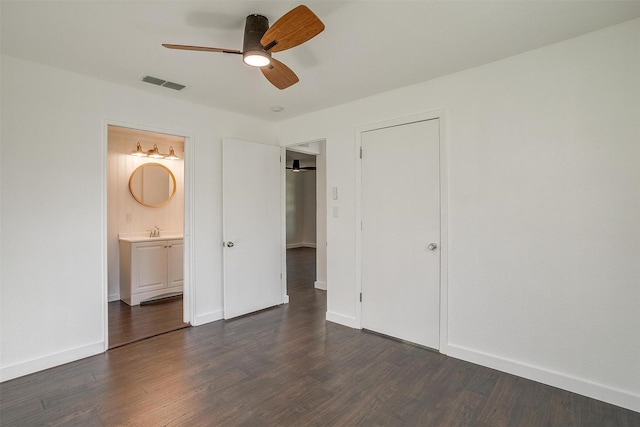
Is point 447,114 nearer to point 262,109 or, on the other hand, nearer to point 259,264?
point 262,109

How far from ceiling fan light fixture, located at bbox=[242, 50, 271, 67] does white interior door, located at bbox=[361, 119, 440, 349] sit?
1.60 m

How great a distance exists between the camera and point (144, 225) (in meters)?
4.64

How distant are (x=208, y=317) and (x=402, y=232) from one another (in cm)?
239

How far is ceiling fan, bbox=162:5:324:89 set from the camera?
159cm

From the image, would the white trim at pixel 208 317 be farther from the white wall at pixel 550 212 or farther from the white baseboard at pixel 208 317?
the white wall at pixel 550 212

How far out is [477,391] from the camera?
2260 millimetres

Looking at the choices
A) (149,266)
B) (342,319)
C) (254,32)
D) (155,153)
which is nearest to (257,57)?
(254,32)

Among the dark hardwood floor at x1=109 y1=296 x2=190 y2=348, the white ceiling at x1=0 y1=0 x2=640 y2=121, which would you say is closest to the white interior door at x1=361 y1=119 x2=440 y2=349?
the white ceiling at x1=0 y1=0 x2=640 y2=121

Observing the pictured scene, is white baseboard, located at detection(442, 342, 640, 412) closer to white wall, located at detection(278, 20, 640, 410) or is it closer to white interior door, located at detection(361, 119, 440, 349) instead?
white wall, located at detection(278, 20, 640, 410)

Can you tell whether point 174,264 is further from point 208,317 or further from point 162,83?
point 162,83

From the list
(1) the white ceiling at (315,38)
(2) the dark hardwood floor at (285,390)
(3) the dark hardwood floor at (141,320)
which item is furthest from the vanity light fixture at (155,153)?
(2) the dark hardwood floor at (285,390)

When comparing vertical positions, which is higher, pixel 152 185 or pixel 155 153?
pixel 155 153

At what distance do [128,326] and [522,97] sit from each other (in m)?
4.34

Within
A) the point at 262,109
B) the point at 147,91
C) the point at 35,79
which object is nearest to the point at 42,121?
the point at 35,79
